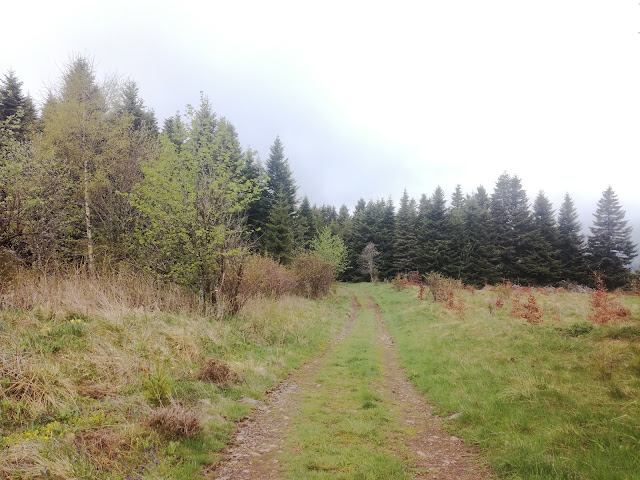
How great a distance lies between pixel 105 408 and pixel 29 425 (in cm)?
93

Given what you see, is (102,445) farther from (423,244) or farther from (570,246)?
(570,246)

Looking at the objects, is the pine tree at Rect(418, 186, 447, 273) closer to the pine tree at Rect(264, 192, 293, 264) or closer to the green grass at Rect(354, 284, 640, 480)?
the pine tree at Rect(264, 192, 293, 264)

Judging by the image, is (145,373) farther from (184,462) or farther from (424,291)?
(424,291)

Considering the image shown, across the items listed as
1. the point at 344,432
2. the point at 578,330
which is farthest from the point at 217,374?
the point at 578,330

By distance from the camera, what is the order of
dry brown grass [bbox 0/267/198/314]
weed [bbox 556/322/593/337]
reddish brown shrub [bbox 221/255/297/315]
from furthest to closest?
1. reddish brown shrub [bbox 221/255/297/315]
2. weed [bbox 556/322/593/337]
3. dry brown grass [bbox 0/267/198/314]

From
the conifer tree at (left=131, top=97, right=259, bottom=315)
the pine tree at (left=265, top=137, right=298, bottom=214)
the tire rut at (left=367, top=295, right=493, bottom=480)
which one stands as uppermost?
the pine tree at (left=265, top=137, right=298, bottom=214)

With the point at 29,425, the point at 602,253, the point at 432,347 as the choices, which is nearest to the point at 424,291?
the point at 432,347

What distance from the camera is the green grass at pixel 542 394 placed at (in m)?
4.35

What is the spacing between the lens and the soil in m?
4.73

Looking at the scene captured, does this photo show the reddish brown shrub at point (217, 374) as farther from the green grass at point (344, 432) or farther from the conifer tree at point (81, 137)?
the conifer tree at point (81, 137)

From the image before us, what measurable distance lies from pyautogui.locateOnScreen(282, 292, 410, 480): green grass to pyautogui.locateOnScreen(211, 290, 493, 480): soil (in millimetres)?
217

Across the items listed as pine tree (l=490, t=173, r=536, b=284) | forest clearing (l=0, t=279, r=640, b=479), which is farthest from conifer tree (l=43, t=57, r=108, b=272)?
pine tree (l=490, t=173, r=536, b=284)

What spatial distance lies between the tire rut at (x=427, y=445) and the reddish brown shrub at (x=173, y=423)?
10.4ft

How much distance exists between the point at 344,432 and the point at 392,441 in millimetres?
812
